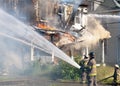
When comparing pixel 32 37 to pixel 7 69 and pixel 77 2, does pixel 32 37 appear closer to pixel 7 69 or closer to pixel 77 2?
pixel 7 69

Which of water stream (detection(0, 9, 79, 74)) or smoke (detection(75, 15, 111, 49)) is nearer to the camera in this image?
water stream (detection(0, 9, 79, 74))

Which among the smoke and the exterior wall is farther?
the exterior wall

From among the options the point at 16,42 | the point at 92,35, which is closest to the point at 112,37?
the point at 92,35

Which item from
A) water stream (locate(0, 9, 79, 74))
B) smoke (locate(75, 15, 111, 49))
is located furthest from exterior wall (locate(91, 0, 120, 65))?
water stream (locate(0, 9, 79, 74))

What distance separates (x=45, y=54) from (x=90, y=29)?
5.25 metres

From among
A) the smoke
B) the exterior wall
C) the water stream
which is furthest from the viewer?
the exterior wall

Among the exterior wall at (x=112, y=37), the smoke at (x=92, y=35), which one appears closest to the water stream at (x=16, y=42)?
the smoke at (x=92, y=35)

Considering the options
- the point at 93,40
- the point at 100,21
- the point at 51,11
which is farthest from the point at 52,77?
the point at 51,11

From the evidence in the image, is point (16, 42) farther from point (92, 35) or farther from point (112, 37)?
point (112, 37)

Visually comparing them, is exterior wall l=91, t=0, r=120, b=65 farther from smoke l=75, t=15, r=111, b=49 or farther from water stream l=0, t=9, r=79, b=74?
water stream l=0, t=9, r=79, b=74

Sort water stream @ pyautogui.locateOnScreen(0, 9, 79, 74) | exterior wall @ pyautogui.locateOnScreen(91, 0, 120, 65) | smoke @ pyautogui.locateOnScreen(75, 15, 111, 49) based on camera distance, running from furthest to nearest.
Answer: exterior wall @ pyautogui.locateOnScreen(91, 0, 120, 65), smoke @ pyautogui.locateOnScreen(75, 15, 111, 49), water stream @ pyautogui.locateOnScreen(0, 9, 79, 74)

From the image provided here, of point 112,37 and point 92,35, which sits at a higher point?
point 112,37

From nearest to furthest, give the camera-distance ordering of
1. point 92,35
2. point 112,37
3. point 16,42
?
1. point 92,35
2. point 112,37
3. point 16,42

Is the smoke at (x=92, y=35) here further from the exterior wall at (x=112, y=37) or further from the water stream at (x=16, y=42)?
the exterior wall at (x=112, y=37)
